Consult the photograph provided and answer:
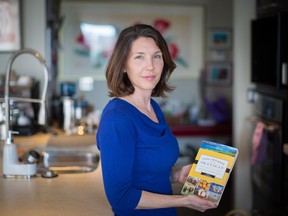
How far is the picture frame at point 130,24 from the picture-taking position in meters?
5.34

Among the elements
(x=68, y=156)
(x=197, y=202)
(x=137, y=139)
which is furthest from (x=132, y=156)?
(x=68, y=156)

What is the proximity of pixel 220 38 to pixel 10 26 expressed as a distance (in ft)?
9.07

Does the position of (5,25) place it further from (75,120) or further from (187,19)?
(187,19)

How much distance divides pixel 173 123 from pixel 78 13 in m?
1.60

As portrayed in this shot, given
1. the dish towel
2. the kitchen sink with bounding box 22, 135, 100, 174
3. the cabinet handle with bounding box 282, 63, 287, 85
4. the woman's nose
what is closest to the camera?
the woman's nose

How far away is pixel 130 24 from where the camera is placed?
540 cm

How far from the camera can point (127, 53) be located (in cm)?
164

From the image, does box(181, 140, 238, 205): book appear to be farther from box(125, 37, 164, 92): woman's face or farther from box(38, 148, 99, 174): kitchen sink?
box(38, 148, 99, 174): kitchen sink

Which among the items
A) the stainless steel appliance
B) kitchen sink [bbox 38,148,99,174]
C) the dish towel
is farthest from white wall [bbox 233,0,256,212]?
kitchen sink [bbox 38,148,99,174]

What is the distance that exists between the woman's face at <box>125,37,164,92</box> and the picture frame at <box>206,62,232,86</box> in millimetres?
4003

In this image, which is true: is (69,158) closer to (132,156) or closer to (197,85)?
(132,156)

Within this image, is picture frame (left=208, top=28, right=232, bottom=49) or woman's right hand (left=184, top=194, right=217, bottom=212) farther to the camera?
picture frame (left=208, top=28, right=232, bottom=49)

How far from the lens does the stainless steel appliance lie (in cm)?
340

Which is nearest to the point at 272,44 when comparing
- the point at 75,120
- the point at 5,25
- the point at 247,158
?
the point at 247,158
